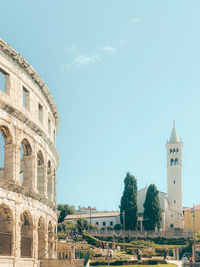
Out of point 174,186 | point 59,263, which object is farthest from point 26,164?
→ point 174,186

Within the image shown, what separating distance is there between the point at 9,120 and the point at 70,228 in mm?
70882

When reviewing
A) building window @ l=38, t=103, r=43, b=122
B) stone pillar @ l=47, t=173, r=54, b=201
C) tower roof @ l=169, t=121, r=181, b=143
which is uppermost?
tower roof @ l=169, t=121, r=181, b=143

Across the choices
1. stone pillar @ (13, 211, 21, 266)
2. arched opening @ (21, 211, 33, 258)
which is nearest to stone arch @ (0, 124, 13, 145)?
stone pillar @ (13, 211, 21, 266)

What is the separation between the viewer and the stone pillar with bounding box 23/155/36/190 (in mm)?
32375

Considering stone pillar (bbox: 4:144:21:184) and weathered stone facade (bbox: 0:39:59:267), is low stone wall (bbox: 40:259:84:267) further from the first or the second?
stone pillar (bbox: 4:144:21:184)

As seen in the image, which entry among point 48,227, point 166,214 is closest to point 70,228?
point 166,214

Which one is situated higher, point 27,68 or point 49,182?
point 27,68

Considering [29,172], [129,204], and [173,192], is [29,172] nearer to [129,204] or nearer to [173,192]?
[129,204]

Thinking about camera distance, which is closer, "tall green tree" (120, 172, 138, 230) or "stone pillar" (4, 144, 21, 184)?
"stone pillar" (4, 144, 21, 184)

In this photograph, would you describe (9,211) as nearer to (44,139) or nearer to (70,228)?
(44,139)

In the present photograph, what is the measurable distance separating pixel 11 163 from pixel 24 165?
3.46 metres

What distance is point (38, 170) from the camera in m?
35.9

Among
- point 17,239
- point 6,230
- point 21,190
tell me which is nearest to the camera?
point 6,230

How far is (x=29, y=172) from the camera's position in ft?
107
